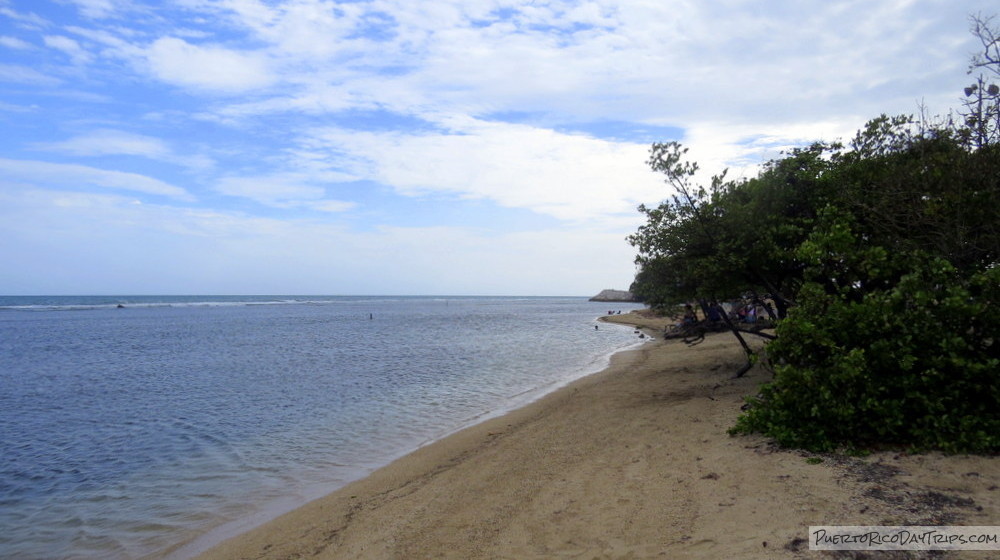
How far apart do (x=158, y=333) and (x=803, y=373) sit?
142 ft

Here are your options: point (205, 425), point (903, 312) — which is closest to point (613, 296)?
point (205, 425)

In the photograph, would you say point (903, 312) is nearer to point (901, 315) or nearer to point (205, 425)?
point (901, 315)

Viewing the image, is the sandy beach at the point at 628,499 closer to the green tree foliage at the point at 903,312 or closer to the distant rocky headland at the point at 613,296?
the green tree foliage at the point at 903,312

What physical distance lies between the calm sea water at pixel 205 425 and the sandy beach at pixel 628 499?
118 cm

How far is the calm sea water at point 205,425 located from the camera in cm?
728

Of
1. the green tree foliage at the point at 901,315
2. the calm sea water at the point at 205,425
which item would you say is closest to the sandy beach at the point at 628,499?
the green tree foliage at the point at 901,315

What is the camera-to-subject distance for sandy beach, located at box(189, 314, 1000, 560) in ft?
14.8

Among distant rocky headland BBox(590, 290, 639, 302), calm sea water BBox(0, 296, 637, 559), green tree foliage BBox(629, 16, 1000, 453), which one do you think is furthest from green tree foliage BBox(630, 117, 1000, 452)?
distant rocky headland BBox(590, 290, 639, 302)

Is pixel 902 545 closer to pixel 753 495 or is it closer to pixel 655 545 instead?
pixel 753 495

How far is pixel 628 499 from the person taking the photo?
18.9 ft

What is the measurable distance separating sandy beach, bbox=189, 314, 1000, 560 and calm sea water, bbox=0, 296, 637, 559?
3.86 feet

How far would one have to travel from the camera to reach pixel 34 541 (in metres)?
6.64

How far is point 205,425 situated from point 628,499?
33.6 ft

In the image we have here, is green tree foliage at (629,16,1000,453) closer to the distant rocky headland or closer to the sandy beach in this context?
the sandy beach
